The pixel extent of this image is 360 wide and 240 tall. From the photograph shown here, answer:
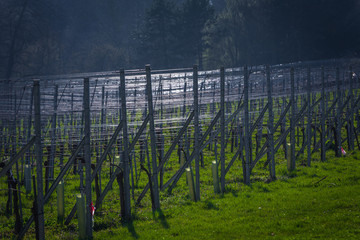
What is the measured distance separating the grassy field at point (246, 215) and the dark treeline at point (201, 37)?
1511 inches

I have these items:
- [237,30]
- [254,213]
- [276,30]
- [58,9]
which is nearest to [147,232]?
[254,213]

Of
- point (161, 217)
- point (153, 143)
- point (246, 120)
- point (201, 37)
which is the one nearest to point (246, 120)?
point (246, 120)

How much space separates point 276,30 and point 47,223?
45489mm

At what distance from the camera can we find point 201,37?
5269cm

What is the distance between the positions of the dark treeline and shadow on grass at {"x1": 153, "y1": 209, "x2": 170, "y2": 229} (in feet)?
129

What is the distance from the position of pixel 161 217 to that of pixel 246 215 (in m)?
1.48

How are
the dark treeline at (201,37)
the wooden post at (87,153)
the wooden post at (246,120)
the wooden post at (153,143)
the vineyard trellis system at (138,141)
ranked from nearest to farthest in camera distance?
the wooden post at (87,153)
the vineyard trellis system at (138,141)
the wooden post at (153,143)
the wooden post at (246,120)
the dark treeline at (201,37)

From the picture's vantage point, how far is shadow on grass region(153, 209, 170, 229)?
26.0ft

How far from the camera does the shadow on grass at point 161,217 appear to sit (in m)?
7.93

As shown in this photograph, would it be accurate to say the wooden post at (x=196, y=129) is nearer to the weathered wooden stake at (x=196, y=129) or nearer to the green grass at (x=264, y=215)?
the weathered wooden stake at (x=196, y=129)

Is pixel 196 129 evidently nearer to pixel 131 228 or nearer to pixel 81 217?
pixel 131 228

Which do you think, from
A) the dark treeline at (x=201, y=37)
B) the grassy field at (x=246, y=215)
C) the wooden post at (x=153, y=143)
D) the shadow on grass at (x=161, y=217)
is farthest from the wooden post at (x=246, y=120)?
the dark treeline at (x=201, y=37)

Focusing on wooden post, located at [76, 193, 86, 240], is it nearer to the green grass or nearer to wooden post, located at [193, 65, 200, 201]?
the green grass

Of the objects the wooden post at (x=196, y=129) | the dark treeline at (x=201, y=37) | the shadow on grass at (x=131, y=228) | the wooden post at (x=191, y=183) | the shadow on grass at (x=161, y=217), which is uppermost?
the dark treeline at (x=201, y=37)
